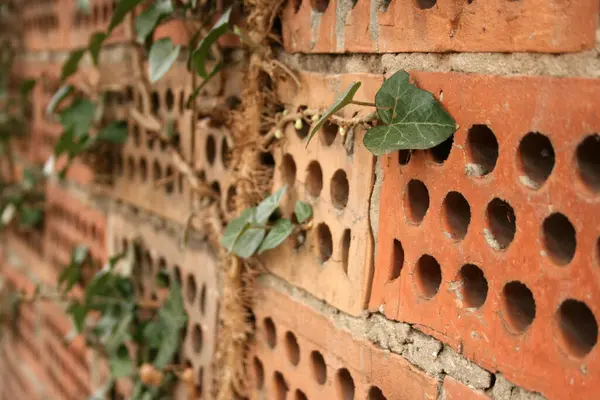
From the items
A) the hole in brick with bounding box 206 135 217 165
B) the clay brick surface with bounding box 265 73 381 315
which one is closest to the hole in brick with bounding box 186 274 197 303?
the hole in brick with bounding box 206 135 217 165

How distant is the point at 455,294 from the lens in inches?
31.2

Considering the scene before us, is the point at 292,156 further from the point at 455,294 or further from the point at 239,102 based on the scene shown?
the point at 455,294

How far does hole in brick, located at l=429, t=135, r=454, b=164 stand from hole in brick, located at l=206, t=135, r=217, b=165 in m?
0.61

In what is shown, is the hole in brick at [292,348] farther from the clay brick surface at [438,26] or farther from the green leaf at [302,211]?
the clay brick surface at [438,26]

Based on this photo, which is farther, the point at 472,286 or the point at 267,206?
the point at 267,206

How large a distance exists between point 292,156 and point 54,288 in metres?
1.48

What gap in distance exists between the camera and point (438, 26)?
790 millimetres

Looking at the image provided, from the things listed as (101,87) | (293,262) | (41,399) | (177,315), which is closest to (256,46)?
(293,262)

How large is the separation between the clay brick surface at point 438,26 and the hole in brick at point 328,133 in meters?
0.10

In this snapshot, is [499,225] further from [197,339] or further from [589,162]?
[197,339]

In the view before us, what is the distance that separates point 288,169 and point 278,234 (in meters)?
0.11

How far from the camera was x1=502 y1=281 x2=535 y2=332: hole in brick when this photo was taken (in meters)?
0.72

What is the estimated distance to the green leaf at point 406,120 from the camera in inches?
30.6

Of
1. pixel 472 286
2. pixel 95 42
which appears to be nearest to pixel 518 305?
pixel 472 286
